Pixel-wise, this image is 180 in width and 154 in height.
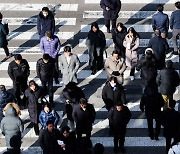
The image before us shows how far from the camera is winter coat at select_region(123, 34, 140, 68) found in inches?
693

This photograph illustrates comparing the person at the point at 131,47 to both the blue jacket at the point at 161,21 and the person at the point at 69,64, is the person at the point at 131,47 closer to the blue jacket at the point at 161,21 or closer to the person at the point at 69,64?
the blue jacket at the point at 161,21

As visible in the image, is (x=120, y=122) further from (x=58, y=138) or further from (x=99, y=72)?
(x=99, y=72)

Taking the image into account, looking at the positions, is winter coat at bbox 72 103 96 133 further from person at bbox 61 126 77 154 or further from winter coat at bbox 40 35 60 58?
winter coat at bbox 40 35 60 58

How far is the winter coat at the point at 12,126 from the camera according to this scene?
14266 millimetres

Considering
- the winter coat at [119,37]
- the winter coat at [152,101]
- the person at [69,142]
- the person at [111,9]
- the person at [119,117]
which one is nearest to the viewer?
the person at [69,142]

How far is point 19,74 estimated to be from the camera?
652 inches

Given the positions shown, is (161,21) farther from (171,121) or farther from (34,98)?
(34,98)

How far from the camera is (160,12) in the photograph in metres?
18.9

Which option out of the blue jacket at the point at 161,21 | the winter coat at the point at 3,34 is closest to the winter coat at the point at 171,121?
the blue jacket at the point at 161,21

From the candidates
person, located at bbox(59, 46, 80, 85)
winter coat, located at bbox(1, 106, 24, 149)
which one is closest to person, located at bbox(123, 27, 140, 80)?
person, located at bbox(59, 46, 80, 85)

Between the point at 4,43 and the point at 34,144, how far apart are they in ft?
14.4

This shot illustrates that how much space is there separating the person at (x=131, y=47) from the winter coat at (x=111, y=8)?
2.23 m

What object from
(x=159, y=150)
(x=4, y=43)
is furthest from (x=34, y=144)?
(x=4, y=43)

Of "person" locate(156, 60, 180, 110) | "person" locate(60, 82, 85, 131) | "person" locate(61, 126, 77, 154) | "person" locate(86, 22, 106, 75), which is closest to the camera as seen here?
"person" locate(61, 126, 77, 154)
